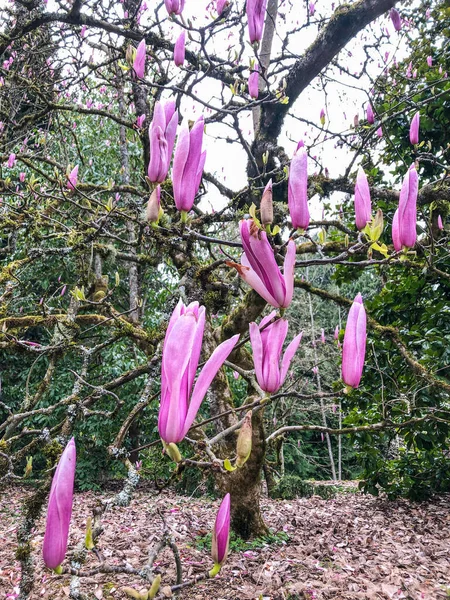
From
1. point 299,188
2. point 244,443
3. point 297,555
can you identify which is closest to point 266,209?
point 299,188

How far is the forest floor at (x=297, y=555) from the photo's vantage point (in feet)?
7.63

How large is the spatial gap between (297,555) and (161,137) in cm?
285

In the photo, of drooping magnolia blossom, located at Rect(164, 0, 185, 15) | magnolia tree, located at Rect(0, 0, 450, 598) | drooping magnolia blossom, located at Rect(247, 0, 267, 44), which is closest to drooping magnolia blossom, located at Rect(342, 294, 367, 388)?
magnolia tree, located at Rect(0, 0, 450, 598)

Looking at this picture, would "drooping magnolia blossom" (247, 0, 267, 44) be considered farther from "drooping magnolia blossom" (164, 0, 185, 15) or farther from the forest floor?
the forest floor

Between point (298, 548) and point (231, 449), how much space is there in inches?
35.3

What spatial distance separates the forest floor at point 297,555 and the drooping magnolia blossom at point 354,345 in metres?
1.46

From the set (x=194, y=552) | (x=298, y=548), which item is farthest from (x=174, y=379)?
(x=298, y=548)

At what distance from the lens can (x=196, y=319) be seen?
0.60 m

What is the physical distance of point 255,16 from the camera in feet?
4.20

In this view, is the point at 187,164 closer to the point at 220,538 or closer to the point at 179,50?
the point at 220,538

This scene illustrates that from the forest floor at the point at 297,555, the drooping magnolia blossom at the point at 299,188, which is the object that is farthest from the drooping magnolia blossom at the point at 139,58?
the forest floor at the point at 297,555

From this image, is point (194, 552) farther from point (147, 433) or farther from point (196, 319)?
point (147, 433)

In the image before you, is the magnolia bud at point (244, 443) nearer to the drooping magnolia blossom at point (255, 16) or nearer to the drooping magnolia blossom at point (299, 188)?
the drooping magnolia blossom at point (299, 188)

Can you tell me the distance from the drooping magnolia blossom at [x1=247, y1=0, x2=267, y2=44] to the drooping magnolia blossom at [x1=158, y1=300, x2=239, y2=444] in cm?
105
